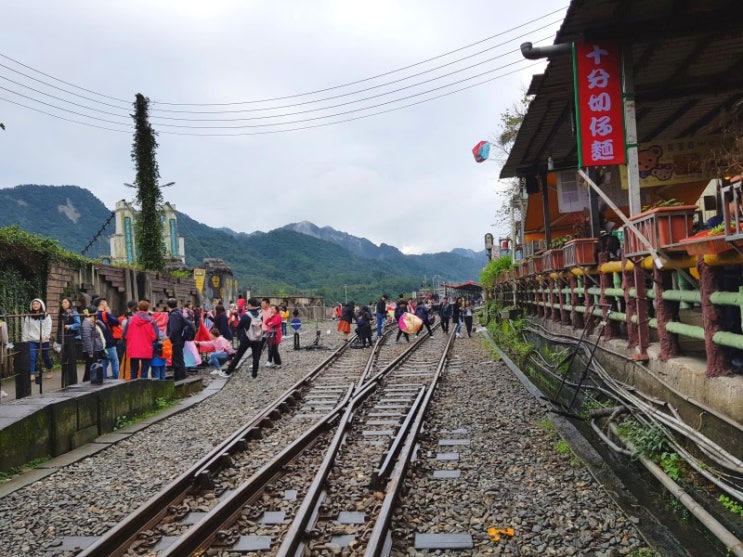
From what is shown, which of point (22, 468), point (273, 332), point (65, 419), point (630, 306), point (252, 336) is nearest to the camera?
point (22, 468)

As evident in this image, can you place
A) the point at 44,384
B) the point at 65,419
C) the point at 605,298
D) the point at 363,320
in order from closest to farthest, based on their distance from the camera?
the point at 65,419, the point at 605,298, the point at 44,384, the point at 363,320

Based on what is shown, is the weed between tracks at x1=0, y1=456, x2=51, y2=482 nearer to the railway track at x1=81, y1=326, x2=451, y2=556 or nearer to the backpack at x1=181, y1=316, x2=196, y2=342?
the railway track at x1=81, y1=326, x2=451, y2=556

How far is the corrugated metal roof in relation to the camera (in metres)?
7.58

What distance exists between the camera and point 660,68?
30.5 ft

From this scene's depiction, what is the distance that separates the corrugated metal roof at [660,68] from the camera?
758cm

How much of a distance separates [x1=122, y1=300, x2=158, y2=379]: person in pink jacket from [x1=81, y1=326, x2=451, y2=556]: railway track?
9.56 ft

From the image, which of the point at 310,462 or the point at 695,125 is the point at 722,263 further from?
the point at 695,125

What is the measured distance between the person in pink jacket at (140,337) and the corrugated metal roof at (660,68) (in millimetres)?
7846

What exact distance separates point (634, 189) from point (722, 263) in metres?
3.48

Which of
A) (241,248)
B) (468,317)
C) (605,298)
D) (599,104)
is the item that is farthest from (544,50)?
(241,248)

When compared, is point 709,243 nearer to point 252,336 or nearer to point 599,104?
point 599,104

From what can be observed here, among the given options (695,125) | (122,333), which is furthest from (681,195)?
(122,333)

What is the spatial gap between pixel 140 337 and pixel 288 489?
6.07 meters

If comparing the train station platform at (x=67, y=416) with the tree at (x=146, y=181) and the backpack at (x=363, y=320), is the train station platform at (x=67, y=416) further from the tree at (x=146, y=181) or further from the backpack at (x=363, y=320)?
the tree at (x=146, y=181)
